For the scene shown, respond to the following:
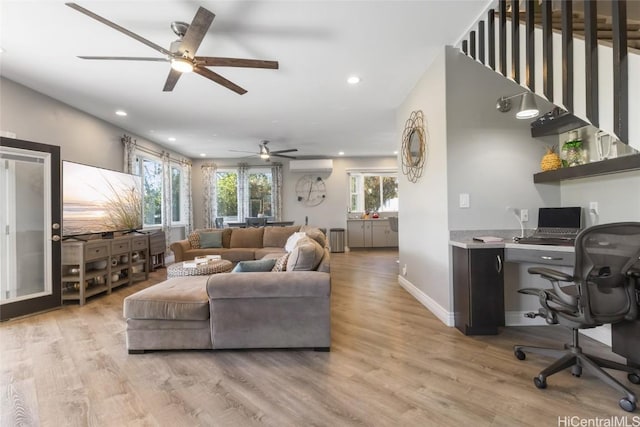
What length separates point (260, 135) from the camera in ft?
19.2

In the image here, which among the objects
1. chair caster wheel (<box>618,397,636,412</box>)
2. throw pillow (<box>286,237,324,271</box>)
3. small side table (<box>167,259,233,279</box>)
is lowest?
chair caster wheel (<box>618,397,636,412</box>)

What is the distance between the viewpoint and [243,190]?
7848 mm

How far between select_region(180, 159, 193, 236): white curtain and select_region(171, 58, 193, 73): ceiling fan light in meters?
5.25

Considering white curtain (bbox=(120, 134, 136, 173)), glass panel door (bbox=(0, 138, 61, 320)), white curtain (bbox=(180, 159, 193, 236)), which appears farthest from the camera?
white curtain (bbox=(180, 159, 193, 236))

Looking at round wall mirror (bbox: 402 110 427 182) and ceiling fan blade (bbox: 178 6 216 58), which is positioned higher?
ceiling fan blade (bbox: 178 6 216 58)

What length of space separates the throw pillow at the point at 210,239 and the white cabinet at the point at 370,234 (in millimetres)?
3711

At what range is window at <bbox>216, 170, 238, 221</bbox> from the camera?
26.1 ft

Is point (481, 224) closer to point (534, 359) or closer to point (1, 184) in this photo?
point (534, 359)

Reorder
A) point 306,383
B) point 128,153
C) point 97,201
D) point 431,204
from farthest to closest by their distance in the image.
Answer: point 128,153, point 97,201, point 431,204, point 306,383

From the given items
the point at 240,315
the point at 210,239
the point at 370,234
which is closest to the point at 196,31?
the point at 240,315

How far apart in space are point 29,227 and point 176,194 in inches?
151

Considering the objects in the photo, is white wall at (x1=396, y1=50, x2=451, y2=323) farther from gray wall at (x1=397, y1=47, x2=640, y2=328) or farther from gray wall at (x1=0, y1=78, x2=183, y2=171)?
gray wall at (x1=0, y1=78, x2=183, y2=171)

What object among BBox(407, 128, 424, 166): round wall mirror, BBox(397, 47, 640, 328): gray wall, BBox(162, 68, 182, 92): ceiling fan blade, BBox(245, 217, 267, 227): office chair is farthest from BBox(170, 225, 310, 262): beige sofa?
BBox(162, 68, 182, 92): ceiling fan blade

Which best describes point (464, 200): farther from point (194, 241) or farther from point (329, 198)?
point (329, 198)
